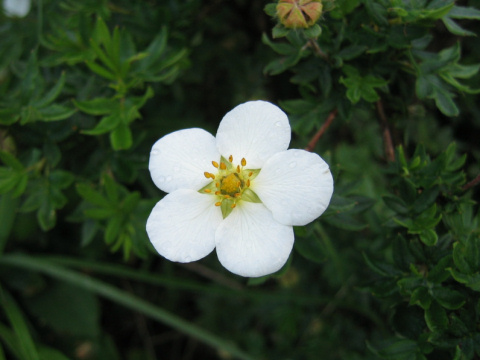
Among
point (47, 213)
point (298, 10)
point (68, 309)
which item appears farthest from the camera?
point (68, 309)

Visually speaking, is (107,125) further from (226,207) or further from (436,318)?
(436,318)

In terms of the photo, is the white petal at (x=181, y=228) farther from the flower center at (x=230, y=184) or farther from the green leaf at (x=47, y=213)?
the green leaf at (x=47, y=213)

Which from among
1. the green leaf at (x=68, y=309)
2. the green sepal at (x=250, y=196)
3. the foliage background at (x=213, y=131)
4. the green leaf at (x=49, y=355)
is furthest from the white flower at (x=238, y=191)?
the green leaf at (x=68, y=309)

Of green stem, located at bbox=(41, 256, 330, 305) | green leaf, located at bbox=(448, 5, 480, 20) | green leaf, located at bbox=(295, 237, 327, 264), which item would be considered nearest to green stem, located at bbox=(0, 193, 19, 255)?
green stem, located at bbox=(41, 256, 330, 305)

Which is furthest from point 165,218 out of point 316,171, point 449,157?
point 449,157

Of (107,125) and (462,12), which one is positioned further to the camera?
(107,125)

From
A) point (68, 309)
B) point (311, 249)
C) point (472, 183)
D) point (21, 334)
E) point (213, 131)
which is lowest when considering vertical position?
point (68, 309)

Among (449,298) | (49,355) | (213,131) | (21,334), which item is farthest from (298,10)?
(49,355)

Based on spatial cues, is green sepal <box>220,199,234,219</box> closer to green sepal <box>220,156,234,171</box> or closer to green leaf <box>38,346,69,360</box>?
Answer: green sepal <box>220,156,234,171</box>

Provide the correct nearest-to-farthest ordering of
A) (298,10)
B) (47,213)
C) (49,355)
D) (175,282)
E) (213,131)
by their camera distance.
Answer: (298,10), (47,213), (175,282), (49,355), (213,131)
